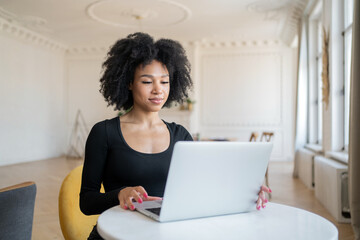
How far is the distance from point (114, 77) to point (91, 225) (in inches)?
25.9

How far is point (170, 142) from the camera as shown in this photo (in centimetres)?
154

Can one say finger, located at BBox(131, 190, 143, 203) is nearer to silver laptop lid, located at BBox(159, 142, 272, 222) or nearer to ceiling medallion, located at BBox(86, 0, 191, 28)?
silver laptop lid, located at BBox(159, 142, 272, 222)

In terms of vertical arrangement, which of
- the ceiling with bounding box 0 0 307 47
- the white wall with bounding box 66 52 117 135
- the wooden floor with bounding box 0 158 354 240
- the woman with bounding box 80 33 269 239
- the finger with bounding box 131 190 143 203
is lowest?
the wooden floor with bounding box 0 158 354 240

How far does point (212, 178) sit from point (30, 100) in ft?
30.9

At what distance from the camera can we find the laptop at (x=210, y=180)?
3.17ft

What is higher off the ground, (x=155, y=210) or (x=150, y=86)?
(x=150, y=86)

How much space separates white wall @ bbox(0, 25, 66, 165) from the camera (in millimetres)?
8641

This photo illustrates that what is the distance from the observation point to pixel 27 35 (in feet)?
30.2

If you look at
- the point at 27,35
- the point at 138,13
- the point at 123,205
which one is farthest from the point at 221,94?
the point at 123,205

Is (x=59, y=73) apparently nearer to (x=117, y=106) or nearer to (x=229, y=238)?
(x=117, y=106)

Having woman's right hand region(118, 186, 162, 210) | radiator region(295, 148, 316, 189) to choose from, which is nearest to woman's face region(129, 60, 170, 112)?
woman's right hand region(118, 186, 162, 210)

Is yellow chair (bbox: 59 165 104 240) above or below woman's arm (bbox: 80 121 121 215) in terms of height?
below

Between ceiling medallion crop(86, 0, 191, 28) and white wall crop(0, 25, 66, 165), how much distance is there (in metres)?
2.40

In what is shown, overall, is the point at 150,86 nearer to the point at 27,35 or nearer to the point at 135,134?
the point at 135,134
